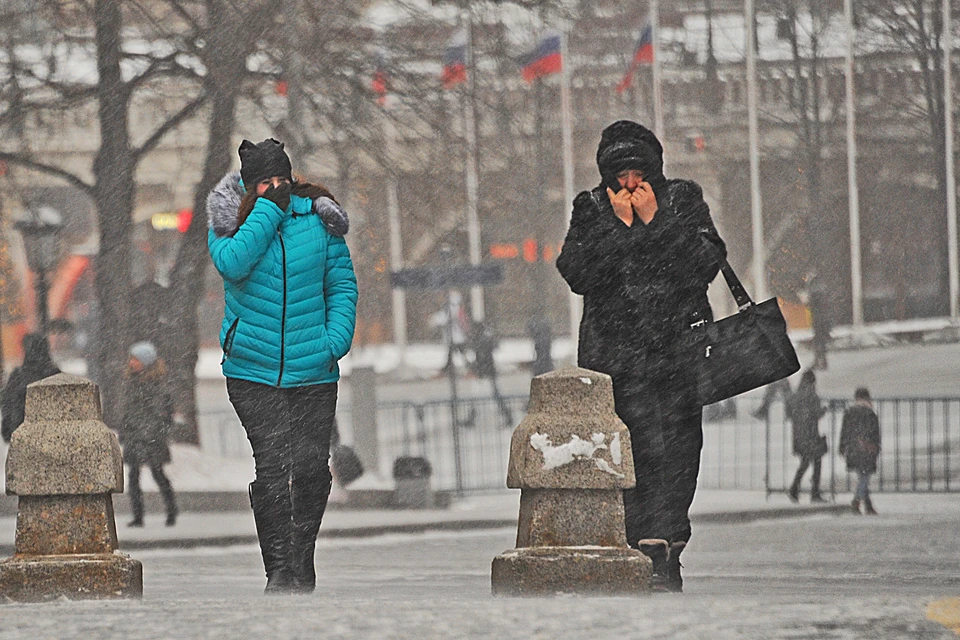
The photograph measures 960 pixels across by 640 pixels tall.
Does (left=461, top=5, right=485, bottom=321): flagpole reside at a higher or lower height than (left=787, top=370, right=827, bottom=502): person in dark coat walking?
higher

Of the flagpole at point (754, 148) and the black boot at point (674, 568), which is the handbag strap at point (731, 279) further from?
the flagpole at point (754, 148)

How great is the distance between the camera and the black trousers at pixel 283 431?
6.82m

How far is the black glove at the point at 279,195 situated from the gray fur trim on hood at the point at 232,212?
0.39 feet

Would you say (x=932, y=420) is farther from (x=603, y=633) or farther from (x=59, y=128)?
(x=603, y=633)

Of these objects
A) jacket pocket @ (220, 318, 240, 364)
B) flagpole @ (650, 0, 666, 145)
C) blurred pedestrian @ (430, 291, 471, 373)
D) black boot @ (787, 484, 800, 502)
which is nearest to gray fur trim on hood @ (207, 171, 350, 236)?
jacket pocket @ (220, 318, 240, 364)

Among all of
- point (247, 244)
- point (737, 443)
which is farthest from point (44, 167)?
point (247, 244)

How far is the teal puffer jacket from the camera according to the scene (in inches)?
267

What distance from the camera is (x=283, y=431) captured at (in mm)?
6828

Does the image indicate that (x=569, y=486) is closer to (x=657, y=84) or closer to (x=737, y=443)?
(x=737, y=443)

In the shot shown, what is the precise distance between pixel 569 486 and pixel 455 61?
1971cm

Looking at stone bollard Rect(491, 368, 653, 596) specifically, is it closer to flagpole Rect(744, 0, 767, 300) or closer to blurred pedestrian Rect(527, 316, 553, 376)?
flagpole Rect(744, 0, 767, 300)

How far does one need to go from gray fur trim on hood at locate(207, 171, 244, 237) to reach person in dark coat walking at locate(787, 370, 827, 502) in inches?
454

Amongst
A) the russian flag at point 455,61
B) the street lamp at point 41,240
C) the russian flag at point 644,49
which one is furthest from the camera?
the russian flag at point 644,49

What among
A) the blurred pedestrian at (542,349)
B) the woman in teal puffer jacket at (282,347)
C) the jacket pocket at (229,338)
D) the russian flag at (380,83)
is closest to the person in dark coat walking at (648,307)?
the woman in teal puffer jacket at (282,347)
